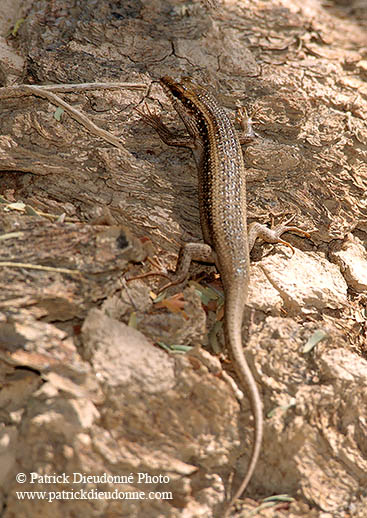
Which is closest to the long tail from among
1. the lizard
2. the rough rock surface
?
the lizard

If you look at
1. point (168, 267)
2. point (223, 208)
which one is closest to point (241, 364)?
point (168, 267)

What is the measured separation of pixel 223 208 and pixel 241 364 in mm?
1355

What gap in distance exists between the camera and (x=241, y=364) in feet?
9.59

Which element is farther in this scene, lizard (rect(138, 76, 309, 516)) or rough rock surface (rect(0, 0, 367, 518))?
lizard (rect(138, 76, 309, 516))

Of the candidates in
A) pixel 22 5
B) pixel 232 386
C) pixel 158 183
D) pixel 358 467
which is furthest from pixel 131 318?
pixel 22 5

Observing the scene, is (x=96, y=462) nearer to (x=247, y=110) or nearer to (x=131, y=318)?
(x=131, y=318)

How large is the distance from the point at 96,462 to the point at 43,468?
0.29 meters

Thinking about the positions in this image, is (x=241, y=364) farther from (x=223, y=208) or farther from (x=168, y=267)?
(x=223, y=208)

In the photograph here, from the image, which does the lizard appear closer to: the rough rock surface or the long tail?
the long tail

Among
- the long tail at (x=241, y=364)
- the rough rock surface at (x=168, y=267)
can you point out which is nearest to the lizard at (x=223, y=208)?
the long tail at (x=241, y=364)

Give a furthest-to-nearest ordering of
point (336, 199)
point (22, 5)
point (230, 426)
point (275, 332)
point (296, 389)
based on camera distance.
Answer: point (22, 5)
point (336, 199)
point (275, 332)
point (296, 389)
point (230, 426)

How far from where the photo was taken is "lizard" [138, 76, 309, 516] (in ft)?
9.94

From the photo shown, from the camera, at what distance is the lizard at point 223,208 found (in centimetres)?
303

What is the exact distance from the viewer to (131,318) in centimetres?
304
